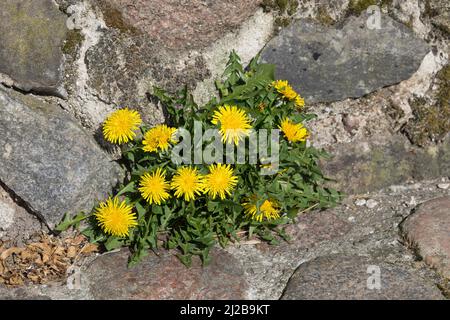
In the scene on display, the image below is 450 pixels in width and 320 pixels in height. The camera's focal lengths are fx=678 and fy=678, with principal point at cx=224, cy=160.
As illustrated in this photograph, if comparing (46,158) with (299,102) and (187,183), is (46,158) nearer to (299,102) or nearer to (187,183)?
(187,183)

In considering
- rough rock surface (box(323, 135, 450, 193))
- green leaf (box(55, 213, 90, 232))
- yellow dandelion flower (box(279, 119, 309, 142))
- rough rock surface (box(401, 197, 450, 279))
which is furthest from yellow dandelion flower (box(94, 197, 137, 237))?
rough rock surface (box(401, 197, 450, 279))

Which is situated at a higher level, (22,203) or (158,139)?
(158,139)

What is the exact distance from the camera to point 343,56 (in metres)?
3.25

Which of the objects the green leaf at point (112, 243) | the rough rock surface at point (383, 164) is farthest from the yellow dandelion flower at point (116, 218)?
the rough rock surface at point (383, 164)

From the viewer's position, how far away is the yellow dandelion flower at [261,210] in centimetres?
297

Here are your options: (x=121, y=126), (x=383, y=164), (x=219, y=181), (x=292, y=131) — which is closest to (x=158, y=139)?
(x=121, y=126)

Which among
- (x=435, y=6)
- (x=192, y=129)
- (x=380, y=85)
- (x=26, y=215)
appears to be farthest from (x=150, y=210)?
(x=435, y=6)

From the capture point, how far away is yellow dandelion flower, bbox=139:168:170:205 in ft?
9.32

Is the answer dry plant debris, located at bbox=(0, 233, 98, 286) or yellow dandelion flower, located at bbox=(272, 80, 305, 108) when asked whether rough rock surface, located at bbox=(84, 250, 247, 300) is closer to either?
dry plant debris, located at bbox=(0, 233, 98, 286)

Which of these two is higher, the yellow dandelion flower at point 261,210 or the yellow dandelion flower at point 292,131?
the yellow dandelion flower at point 292,131

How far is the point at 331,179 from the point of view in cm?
335

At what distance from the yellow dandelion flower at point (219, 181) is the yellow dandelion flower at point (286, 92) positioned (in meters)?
0.47

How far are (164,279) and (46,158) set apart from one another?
2.60 ft

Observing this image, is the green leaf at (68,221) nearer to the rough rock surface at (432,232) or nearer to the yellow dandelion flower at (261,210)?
the yellow dandelion flower at (261,210)
